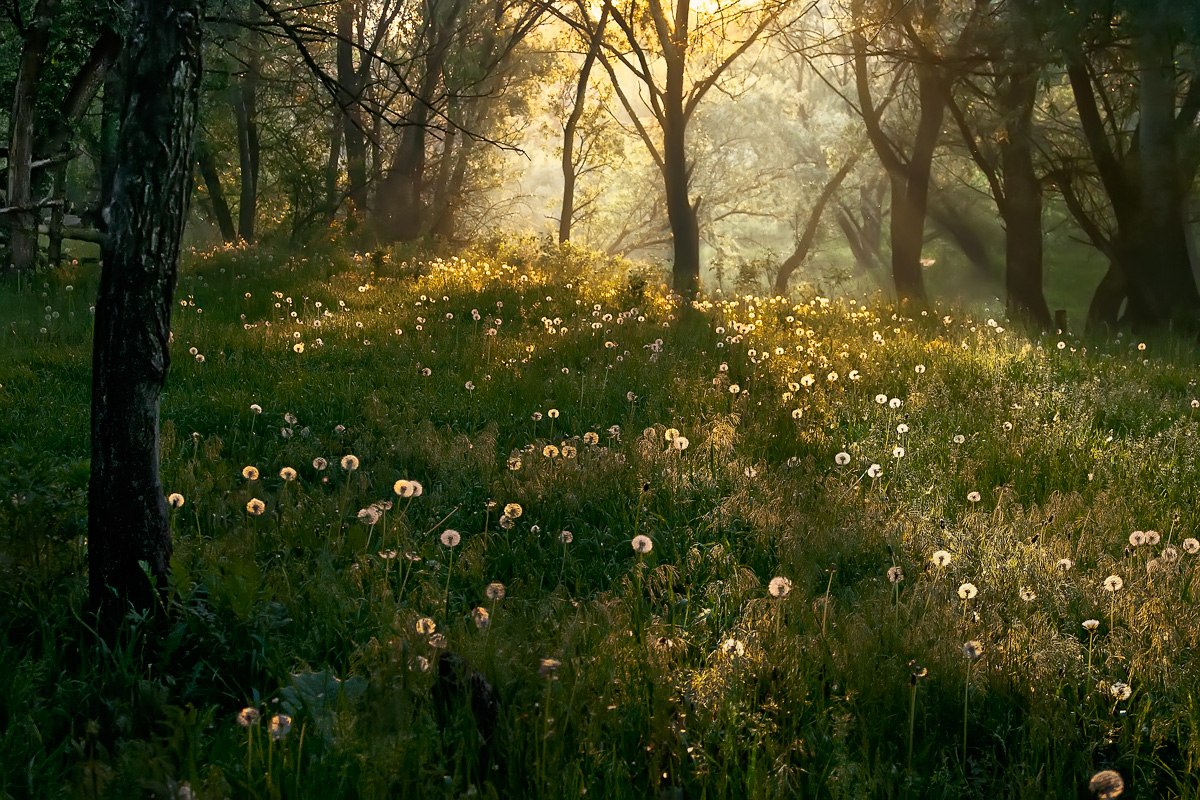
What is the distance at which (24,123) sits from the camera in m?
11.5

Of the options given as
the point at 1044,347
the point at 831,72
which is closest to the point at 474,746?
the point at 1044,347

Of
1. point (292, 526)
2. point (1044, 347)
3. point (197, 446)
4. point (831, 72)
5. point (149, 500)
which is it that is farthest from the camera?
point (831, 72)

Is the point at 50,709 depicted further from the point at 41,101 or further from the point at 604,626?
the point at 41,101

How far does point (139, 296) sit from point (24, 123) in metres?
11.1

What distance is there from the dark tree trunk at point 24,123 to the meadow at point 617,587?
564 centimetres

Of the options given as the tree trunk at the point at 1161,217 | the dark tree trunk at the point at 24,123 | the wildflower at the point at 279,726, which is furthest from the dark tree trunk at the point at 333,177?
the wildflower at the point at 279,726

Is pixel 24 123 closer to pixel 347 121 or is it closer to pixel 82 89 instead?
pixel 82 89

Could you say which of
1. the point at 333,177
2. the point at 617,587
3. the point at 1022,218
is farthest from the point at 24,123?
the point at 1022,218

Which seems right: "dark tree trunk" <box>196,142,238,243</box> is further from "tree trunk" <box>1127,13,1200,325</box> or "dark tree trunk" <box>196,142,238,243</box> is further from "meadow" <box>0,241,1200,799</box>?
"tree trunk" <box>1127,13,1200,325</box>

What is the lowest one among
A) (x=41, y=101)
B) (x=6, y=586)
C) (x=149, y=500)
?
(x=6, y=586)

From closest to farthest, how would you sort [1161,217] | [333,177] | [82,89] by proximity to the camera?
[1161,217]
[82,89]
[333,177]

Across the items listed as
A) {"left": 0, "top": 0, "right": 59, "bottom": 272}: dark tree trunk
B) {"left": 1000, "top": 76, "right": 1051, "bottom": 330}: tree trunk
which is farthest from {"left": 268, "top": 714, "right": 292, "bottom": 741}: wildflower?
{"left": 1000, "top": 76, "right": 1051, "bottom": 330}: tree trunk

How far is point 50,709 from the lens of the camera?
8.16 feet

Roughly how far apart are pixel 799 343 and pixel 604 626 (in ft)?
19.0
